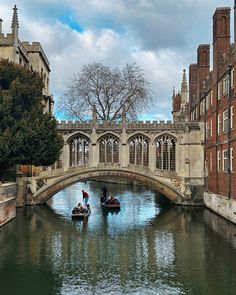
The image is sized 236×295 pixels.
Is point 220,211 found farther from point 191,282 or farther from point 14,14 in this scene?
point 14,14

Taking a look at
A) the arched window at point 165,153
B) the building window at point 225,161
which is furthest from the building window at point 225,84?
the arched window at point 165,153

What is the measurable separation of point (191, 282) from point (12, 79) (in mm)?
15678

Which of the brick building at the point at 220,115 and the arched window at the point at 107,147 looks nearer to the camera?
the brick building at the point at 220,115

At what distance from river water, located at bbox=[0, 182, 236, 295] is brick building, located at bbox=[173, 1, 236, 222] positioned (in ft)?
5.73

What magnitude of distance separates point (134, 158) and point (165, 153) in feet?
8.02

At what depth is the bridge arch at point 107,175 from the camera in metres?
29.2

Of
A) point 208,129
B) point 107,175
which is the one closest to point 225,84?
point 208,129

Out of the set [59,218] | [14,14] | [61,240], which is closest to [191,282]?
[61,240]

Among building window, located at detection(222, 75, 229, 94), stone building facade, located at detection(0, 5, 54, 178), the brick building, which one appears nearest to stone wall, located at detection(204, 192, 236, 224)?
the brick building

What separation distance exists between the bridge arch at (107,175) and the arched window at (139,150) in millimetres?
1320

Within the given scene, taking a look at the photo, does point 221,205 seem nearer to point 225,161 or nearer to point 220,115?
point 225,161

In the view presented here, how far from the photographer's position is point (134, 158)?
30547 mm

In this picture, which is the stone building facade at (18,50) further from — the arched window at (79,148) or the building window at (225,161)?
the building window at (225,161)

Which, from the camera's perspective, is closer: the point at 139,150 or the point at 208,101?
the point at 208,101
